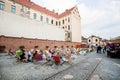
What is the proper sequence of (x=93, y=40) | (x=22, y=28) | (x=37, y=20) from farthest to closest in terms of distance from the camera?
(x=93, y=40), (x=37, y=20), (x=22, y=28)

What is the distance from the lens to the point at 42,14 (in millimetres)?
Result: 42469

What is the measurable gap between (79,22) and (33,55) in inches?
1556

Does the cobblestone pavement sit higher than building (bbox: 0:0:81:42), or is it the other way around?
building (bbox: 0:0:81:42)

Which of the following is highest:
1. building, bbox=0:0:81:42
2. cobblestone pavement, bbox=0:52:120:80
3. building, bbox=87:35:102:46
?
building, bbox=0:0:81:42

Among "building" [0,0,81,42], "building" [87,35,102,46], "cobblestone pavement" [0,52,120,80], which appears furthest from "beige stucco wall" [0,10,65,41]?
"building" [87,35,102,46]

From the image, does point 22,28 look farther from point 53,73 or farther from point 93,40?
point 93,40

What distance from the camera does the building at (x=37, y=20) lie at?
2281 centimetres

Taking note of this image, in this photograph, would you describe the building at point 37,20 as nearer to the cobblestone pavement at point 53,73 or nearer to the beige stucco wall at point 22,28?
the beige stucco wall at point 22,28

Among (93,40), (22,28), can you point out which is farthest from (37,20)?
(93,40)

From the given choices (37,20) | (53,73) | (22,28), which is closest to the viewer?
(53,73)

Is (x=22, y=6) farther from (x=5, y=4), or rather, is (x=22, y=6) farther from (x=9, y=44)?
(x=9, y=44)

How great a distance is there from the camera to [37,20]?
91.5ft

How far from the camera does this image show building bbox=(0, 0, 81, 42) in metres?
22.8

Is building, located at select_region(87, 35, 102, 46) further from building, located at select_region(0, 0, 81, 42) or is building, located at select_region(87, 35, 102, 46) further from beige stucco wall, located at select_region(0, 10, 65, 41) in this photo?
beige stucco wall, located at select_region(0, 10, 65, 41)
